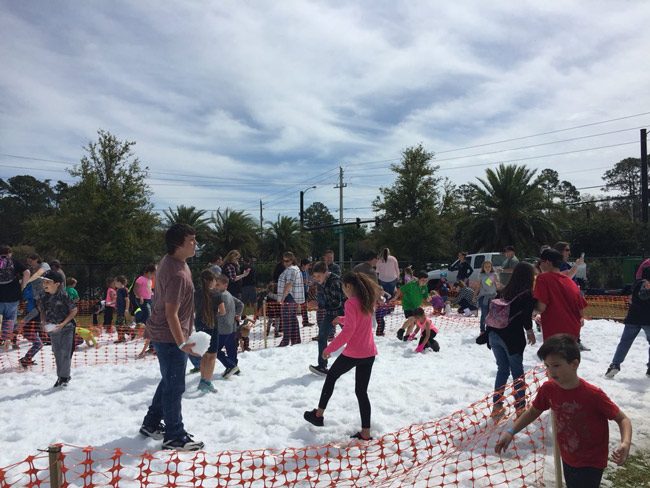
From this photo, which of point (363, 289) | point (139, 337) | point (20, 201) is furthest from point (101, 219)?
point (20, 201)

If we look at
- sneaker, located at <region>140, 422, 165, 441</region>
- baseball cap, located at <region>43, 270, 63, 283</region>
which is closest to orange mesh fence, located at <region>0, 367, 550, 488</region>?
sneaker, located at <region>140, 422, 165, 441</region>

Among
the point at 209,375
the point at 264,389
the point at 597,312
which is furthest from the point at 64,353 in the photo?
the point at 597,312

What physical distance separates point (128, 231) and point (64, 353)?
13379 millimetres

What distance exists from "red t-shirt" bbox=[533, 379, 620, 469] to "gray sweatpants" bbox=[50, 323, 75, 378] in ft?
18.9

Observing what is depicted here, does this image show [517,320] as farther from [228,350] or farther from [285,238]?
[285,238]

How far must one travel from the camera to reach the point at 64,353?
6.18m

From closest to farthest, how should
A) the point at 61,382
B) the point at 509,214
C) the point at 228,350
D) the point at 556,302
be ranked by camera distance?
the point at 556,302 → the point at 61,382 → the point at 228,350 → the point at 509,214

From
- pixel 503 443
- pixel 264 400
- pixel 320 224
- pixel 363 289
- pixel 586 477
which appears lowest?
pixel 264 400

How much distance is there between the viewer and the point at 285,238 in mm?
42219

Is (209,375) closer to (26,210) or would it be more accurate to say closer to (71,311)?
(71,311)

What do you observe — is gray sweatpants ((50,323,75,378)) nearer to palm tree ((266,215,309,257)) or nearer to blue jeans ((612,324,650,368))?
blue jeans ((612,324,650,368))

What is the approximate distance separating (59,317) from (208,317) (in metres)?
1.91

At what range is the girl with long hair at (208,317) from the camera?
5887 mm

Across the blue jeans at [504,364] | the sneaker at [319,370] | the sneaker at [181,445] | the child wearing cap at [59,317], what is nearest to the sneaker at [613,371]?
the blue jeans at [504,364]
